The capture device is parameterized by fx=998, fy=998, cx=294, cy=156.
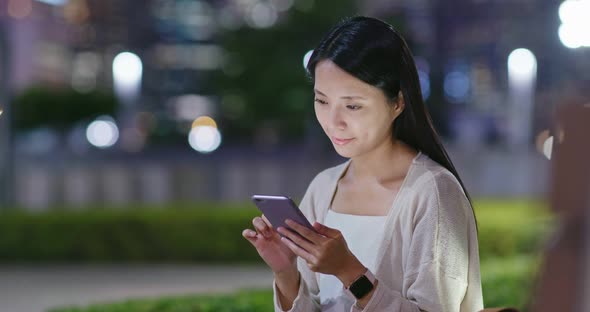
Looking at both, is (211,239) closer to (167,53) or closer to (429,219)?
(429,219)

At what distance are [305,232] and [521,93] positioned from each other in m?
18.1

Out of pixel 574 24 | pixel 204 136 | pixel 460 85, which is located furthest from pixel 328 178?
pixel 460 85

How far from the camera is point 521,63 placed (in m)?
17.2

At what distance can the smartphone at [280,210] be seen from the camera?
247cm

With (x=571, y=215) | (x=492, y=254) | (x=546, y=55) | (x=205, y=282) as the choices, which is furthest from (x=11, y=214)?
(x=546, y=55)

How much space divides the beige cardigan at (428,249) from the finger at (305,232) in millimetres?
210

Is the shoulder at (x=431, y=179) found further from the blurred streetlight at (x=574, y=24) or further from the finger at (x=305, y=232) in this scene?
the blurred streetlight at (x=574, y=24)

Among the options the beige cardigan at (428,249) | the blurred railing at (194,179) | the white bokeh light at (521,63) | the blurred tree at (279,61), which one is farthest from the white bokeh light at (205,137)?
the beige cardigan at (428,249)

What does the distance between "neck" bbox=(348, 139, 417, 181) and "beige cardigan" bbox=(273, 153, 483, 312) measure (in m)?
0.06

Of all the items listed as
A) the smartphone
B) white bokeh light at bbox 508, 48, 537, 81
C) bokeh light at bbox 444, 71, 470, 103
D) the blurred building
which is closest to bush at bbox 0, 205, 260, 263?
the blurred building

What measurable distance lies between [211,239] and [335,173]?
8.17 m

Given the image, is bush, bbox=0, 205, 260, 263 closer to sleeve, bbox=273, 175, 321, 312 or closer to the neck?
sleeve, bbox=273, 175, 321, 312

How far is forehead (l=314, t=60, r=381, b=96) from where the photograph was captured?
2676mm

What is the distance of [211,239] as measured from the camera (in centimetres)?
1112
